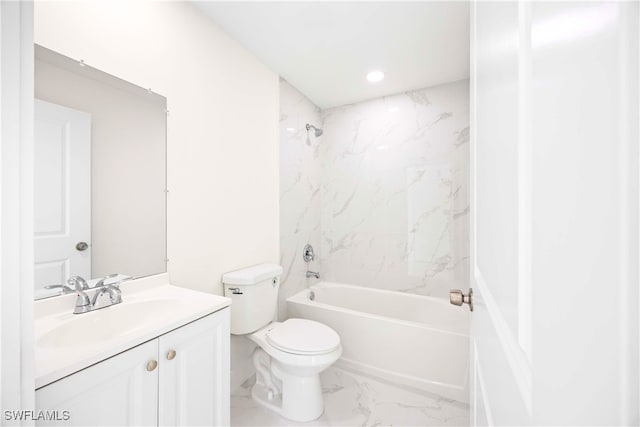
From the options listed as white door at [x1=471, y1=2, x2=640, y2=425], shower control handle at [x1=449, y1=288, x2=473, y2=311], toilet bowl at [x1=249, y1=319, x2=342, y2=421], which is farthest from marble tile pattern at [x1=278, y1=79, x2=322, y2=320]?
white door at [x1=471, y1=2, x2=640, y2=425]

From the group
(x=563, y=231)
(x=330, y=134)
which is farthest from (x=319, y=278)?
(x=563, y=231)

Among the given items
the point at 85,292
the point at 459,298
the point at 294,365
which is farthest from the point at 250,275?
the point at 459,298

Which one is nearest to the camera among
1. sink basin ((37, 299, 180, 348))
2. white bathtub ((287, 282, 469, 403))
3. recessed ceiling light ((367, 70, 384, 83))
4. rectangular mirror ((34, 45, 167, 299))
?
sink basin ((37, 299, 180, 348))

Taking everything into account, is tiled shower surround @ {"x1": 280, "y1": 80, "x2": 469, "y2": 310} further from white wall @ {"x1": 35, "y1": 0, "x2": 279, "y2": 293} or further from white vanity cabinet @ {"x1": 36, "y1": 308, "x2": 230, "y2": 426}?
white vanity cabinet @ {"x1": 36, "y1": 308, "x2": 230, "y2": 426}

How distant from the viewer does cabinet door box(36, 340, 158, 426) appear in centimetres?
72

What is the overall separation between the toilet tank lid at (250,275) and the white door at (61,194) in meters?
0.73

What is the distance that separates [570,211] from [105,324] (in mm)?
1435

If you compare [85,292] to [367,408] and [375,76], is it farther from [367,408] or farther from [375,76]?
[375,76]

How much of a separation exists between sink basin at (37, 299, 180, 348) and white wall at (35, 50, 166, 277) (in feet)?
0.69

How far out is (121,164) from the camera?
129 cm

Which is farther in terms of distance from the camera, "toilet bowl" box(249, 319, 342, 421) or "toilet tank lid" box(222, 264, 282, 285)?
"toilet tank lid" box(222, 264, 282, 285)

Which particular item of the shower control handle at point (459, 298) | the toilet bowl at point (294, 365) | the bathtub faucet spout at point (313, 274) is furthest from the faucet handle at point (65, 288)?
the bathtub faucet spout at point (313, 274)

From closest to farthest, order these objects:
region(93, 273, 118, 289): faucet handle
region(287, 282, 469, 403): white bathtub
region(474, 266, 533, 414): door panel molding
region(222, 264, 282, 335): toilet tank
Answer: region(474, 266, 533, 414): door panel molding → region(93, 273, 118, 289): faucet handle → region(222, 264, 282, 335): toilet tank → region(287, 282, 469, 403): white bathtub

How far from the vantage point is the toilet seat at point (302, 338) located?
1.58m
